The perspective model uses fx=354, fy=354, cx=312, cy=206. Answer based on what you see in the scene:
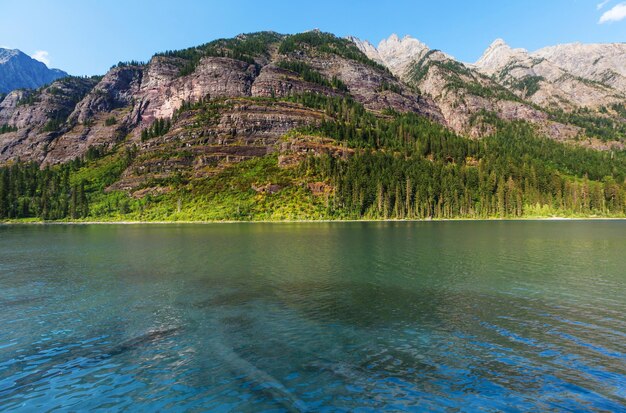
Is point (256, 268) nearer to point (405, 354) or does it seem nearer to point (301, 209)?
point (405, 354)

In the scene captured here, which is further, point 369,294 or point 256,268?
point 256,268

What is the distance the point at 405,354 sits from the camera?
20.8m

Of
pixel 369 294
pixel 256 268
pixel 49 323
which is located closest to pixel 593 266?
pixel 369 294

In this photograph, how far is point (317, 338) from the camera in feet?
77.2

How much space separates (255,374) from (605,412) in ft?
50.4

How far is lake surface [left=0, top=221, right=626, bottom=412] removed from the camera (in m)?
16.2

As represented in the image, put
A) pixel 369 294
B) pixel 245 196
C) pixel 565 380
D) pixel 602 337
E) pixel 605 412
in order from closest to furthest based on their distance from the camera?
pixel 605 412, pixel 565 380, pixel 602 337, pixel 369 294, pixel 245 196

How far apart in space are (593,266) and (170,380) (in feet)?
177

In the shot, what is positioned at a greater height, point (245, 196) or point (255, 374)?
point (245, 196)

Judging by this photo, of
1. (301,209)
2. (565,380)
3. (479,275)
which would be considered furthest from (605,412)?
(301,209)

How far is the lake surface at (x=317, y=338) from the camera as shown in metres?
16.2

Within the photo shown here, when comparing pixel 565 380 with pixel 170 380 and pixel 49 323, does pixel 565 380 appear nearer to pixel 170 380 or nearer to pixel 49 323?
pixel 170 380

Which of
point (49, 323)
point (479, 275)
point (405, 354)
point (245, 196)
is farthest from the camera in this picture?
point (245, 196)

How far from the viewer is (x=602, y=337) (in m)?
22.8
